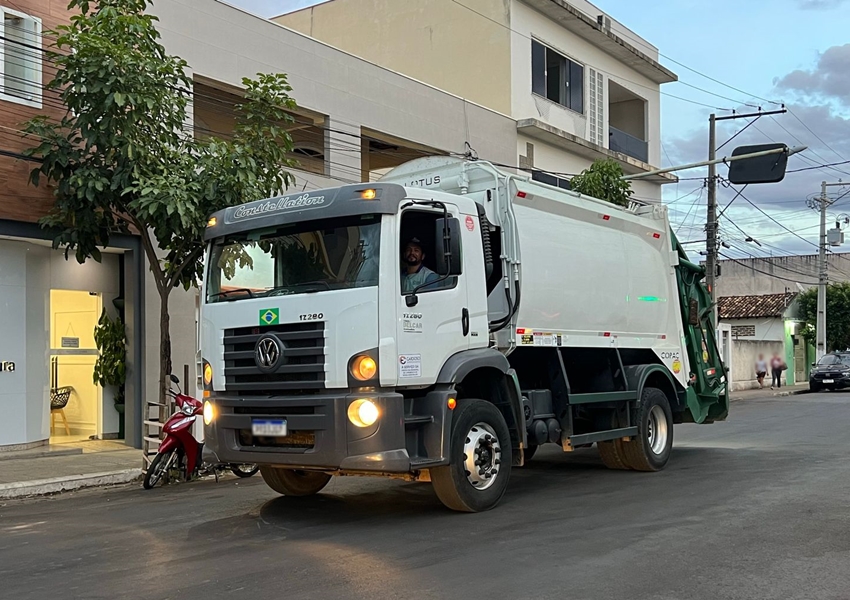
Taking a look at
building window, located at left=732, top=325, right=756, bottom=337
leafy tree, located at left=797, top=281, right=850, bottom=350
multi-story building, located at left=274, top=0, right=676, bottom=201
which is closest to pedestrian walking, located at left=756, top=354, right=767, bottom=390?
building window, located at left=732, top=325, right=756, bottom=337

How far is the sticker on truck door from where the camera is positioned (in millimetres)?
7438

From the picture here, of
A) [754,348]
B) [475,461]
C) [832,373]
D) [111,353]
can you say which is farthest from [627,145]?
[475,461]

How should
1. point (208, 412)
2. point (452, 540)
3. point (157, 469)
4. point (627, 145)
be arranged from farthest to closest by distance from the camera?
point (627, 145), point (157, 469), point (208, 412), point (452, 540)

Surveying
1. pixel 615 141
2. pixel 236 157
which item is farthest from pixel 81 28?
pixel 615 141

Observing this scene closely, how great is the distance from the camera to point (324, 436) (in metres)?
7.42

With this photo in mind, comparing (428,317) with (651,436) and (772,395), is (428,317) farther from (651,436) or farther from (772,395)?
(772,395)

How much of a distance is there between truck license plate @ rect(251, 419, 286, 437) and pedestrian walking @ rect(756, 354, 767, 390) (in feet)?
103

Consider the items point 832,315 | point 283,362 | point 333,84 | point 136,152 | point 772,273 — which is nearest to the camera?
point 283,362

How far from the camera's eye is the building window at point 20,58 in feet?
40.4

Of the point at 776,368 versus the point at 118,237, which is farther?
the point at 776,368

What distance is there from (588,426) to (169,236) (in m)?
5.59

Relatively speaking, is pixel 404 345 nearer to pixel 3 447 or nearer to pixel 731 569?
pixel 731 569

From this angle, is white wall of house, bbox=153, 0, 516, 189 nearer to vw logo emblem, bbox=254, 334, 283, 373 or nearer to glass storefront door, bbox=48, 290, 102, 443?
glass storefront door, bbox=48, 290, 102, 443

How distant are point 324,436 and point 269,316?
116 centimetres
